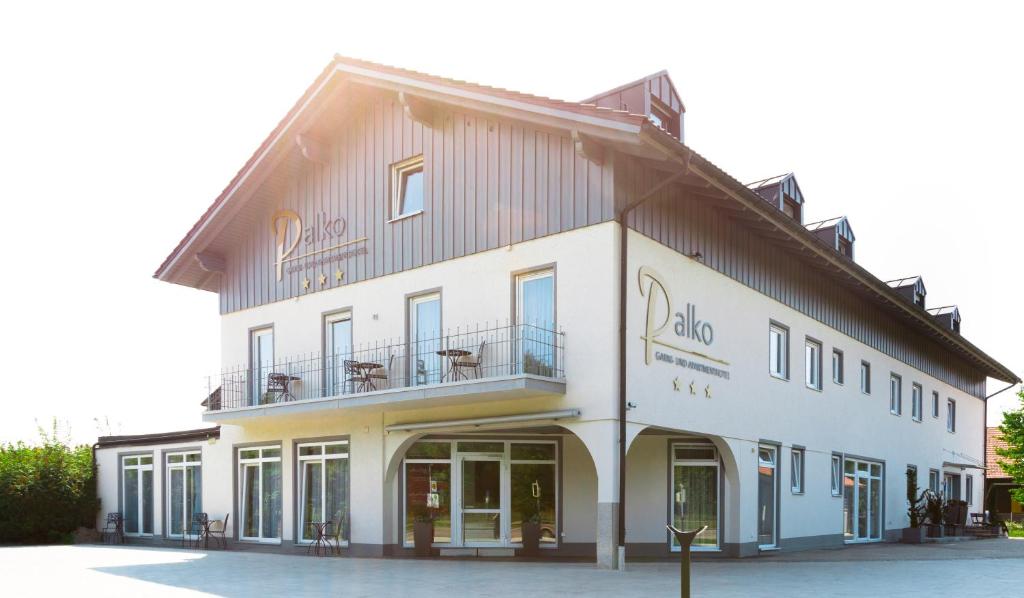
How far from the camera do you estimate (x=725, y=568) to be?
14312mm

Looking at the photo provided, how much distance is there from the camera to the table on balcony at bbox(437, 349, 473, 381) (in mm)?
15250

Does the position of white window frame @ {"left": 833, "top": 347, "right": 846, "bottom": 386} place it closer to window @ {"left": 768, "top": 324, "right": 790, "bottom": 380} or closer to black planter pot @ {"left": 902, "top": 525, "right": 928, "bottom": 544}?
window @ {"left": 768, "top": 324, "right": 790, "bottom": 380}

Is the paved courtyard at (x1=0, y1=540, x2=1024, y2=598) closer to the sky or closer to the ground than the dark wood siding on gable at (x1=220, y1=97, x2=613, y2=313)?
closer to the ground

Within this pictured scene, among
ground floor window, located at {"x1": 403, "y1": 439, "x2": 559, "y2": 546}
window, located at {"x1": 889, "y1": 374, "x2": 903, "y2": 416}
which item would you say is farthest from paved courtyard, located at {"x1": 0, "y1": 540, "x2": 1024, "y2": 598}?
window, located at {"x1": 889, "y1": 374, "x2": 903, "y2": 416}

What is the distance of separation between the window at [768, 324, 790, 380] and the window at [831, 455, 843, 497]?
11.1 ft

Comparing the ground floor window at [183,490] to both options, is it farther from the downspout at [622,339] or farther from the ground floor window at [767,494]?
the ground floor window at [767,494]

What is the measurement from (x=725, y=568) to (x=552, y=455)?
4.29 metres

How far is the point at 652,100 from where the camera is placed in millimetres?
16125

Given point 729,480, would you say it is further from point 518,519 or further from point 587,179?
point 587,179

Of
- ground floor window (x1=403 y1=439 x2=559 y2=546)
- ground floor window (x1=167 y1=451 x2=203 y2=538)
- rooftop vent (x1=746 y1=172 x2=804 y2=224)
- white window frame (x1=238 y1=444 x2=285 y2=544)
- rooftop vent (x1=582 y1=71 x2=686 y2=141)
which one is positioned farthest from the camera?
ground floor window (x1=167 y1=451 x2=203 y2=538)

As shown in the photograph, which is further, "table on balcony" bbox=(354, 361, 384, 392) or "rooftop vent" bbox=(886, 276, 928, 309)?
"rooftop vent" bbox=(886, 276, 928, 309)

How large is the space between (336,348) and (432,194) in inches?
145

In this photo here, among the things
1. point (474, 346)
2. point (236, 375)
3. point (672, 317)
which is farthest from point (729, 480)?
point (236, 375)

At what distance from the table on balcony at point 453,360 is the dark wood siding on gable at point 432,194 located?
173cm
